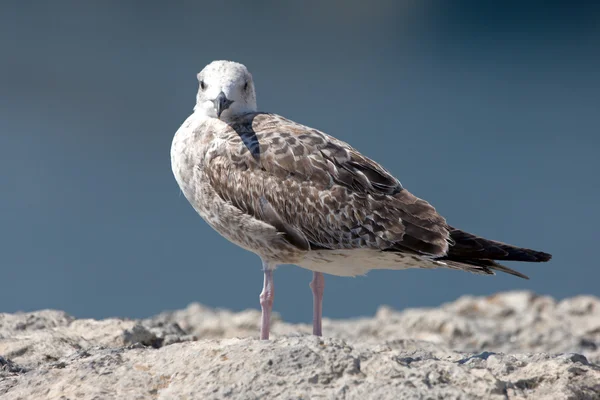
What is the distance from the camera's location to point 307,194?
793cm

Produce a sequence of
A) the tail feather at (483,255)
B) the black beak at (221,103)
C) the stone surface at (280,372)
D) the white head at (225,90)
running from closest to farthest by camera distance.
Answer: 1. the stone surface at (280,372)
2. the tail feather at (483,255)
3. the black beak at (221,103)
4. the white head at (225,90)

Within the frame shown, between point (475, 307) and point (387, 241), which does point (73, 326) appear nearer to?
point (387, 241)

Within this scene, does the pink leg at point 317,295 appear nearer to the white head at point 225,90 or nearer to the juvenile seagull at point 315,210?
the juvenile seagull at point 315,210

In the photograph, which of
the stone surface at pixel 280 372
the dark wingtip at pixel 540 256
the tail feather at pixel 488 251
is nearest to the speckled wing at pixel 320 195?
the tail feather at pixel 488 251

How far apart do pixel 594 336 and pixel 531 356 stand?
6.06m

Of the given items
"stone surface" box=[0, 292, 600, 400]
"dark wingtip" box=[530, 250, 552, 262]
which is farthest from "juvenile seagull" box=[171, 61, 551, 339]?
"stone surface" box=[0, 292, 600, 400]

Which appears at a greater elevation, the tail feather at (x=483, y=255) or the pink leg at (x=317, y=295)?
the tail feather at (x=483, y=255)

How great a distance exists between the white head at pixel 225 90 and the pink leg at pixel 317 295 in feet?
5.95

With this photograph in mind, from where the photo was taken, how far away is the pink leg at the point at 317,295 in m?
8.21

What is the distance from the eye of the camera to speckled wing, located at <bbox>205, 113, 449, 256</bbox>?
7770mm

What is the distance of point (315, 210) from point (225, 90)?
1.62m

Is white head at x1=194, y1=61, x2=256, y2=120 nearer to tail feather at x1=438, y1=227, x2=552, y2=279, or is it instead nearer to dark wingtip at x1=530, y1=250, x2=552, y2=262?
tail feather at x1=438, y1=227, x2=552, y2=279

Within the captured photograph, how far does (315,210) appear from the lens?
790cm

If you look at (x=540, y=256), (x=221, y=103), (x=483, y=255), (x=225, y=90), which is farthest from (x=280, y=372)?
(x=225, y=90)
